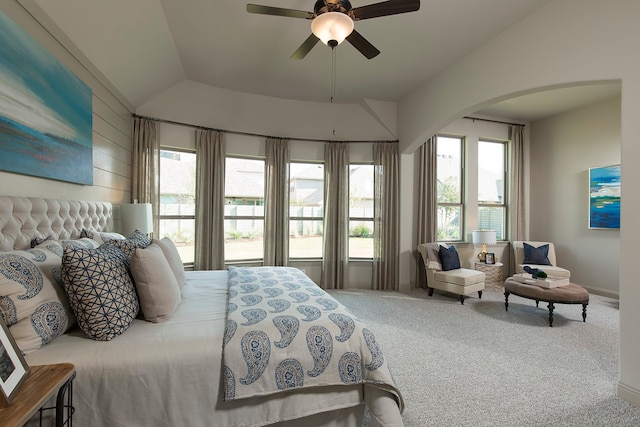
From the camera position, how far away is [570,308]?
13.0 feet

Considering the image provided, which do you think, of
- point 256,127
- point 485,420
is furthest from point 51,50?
point 485,420

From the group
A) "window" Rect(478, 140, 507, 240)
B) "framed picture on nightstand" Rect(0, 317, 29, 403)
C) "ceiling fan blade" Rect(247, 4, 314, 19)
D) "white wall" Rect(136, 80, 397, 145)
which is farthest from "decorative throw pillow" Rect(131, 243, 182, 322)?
"window" Rect(478, 140, 507, 240)

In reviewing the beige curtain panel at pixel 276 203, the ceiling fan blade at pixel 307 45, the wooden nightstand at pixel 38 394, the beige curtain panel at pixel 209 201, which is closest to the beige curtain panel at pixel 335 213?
the beige curtain panel at pixel 276 203

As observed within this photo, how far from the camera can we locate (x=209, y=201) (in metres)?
4.41

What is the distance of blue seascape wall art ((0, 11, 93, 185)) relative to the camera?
1747 mm

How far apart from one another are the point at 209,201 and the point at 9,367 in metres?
3.58

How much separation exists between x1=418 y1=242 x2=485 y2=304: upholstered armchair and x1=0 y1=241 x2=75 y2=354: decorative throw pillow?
4.23 metres

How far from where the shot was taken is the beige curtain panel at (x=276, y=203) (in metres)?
4.77

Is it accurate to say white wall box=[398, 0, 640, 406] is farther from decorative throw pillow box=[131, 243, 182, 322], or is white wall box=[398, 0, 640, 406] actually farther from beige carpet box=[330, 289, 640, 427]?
decorative throw pillow box=[131, 243, 182, 322]

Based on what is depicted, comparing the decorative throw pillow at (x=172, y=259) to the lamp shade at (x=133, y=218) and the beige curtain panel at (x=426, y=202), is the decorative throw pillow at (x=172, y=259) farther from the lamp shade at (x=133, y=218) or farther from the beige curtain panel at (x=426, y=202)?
the beige curtain panel at (x=426, y=202)

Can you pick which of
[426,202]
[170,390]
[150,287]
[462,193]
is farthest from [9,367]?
[462,193]

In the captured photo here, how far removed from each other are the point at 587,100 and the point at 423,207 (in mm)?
3117

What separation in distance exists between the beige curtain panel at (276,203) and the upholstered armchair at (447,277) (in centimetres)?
226

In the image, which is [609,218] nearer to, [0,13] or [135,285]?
[135,285]
